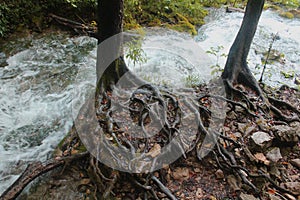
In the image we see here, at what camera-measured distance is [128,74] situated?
498cm

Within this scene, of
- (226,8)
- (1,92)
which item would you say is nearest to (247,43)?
(1,92)

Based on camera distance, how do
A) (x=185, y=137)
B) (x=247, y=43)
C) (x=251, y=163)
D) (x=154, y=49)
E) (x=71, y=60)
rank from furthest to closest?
(x=154, y=49) < (x=71, y=60) < (x=247, y=43) < (x=185, y=137) < (x=251, y=163)

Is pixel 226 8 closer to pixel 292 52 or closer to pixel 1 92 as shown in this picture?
pixel 292 52

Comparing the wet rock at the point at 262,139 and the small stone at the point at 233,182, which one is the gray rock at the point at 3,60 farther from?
the wet rock at the point at 262,139

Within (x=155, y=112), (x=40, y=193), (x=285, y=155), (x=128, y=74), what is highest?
(x=128, y=74)

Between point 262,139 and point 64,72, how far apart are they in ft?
15.7

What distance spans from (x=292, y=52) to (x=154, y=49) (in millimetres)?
5163

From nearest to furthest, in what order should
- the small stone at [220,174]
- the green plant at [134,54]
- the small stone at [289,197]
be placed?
the small stone at [289,197]
the small stone at [220,174]
the green plant at [134,54]

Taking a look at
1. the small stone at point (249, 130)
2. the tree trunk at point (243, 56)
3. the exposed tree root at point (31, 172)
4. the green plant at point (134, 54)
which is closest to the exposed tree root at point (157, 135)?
the exposed tree root at point (31, 172)

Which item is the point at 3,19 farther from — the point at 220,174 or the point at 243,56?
the point at 220,174

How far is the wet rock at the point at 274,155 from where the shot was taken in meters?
3.77

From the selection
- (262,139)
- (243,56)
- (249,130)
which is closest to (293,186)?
(262,139)

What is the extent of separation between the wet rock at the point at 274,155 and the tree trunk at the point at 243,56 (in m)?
1.93

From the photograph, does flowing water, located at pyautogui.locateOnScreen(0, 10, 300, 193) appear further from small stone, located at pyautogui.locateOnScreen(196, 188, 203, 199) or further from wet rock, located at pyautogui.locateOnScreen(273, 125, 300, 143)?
wet rock, located at pyautogui.locateOnScreen(273, 125, 300, 143)
